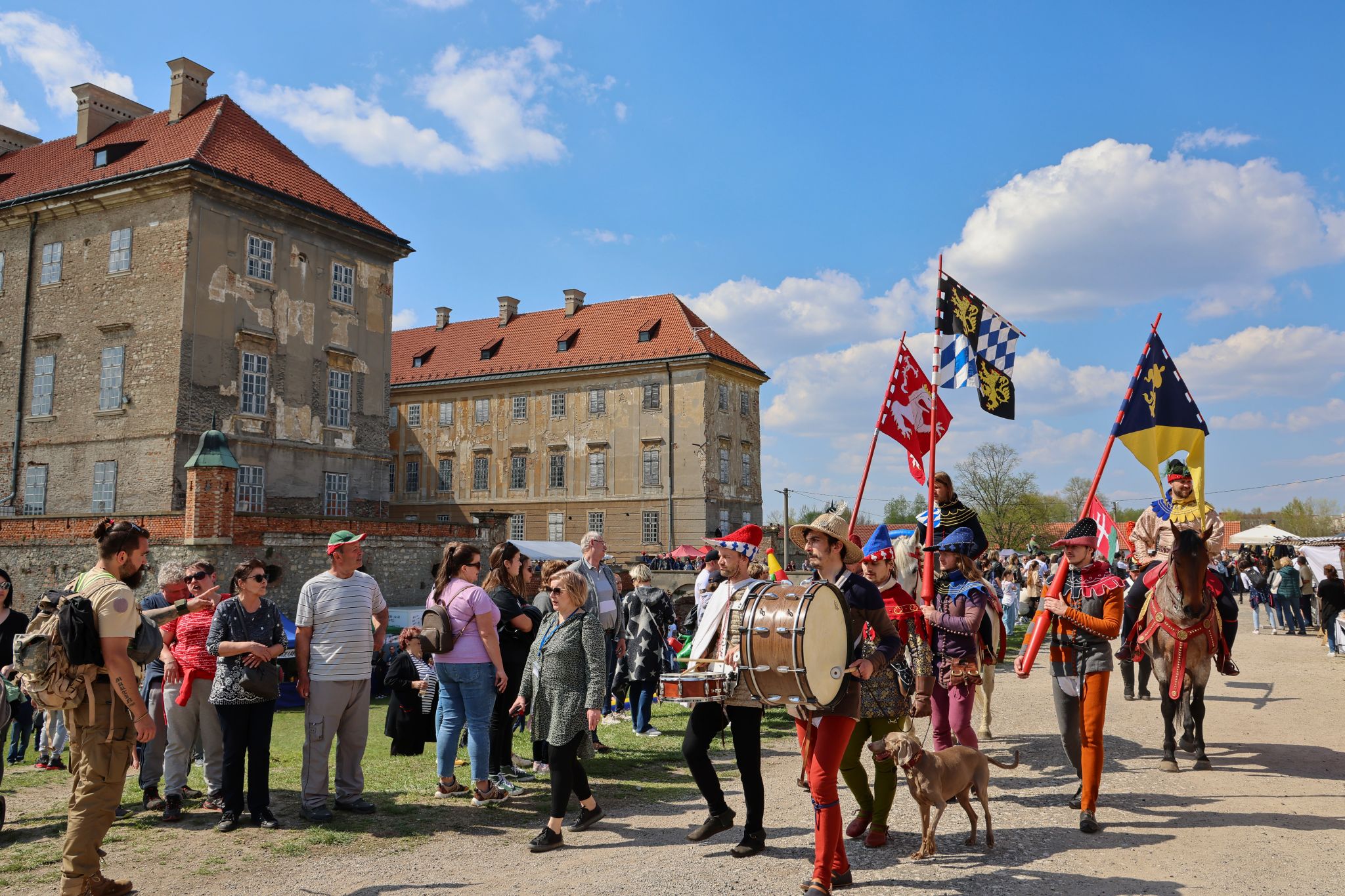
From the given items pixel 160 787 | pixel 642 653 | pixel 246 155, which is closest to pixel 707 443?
pixel 246 155

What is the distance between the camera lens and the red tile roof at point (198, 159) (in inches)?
1142

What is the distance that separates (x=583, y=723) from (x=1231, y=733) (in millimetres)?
8098

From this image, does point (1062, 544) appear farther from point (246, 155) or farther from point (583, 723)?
point (246, 155)

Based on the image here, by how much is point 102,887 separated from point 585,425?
45.7 m

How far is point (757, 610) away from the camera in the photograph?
5.34 metres

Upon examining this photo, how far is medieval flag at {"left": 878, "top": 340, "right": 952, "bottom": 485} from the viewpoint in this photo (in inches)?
406

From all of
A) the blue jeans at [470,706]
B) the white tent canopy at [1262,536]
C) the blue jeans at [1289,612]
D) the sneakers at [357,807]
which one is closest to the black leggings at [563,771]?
the blue jeans at [470,706]

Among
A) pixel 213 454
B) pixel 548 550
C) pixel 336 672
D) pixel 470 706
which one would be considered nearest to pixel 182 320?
pixel 213 454

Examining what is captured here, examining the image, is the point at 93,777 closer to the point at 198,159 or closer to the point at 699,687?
the point at 699,687

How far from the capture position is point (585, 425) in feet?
167

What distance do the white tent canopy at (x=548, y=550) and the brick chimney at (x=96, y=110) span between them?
2137 cm

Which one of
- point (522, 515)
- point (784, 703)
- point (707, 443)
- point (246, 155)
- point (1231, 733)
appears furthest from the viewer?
point (522, 515)

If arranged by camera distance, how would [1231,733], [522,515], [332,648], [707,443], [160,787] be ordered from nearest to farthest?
[332,648] < [160,787] < [1231,733] < [707,443] < [522,515]

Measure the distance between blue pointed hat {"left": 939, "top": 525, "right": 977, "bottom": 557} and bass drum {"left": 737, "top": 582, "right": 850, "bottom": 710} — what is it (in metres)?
2.60
